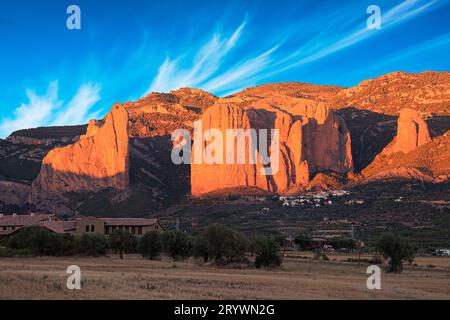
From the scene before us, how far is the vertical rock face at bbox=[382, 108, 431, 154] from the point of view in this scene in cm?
15012

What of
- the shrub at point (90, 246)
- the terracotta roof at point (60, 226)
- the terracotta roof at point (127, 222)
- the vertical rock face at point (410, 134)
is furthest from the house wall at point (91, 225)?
the vertical rock face at point (410, 134)

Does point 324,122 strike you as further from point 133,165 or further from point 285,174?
point 133,165

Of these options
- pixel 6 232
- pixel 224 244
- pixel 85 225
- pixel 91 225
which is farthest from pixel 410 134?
pixel 224 244

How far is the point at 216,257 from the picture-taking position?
59.5m

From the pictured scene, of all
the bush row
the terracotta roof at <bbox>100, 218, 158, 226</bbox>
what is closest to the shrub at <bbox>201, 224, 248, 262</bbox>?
the bush row

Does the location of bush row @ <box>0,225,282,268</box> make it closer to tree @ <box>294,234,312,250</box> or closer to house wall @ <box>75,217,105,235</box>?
house wall @ <box>75,217,105,235</box>

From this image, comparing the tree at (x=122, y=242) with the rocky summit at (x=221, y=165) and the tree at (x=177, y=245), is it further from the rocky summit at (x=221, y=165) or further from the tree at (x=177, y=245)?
the rocky summit at (x=221, y=165)

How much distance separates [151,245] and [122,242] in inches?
342

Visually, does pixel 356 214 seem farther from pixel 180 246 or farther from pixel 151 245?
pixel 180 246

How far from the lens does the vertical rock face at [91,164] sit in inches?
6443

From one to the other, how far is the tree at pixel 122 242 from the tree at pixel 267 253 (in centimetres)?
2242

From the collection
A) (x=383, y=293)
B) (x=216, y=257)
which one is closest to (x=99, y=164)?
(x=216, y=257)

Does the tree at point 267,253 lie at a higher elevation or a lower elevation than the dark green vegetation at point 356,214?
lower

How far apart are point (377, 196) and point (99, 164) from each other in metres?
78.9
